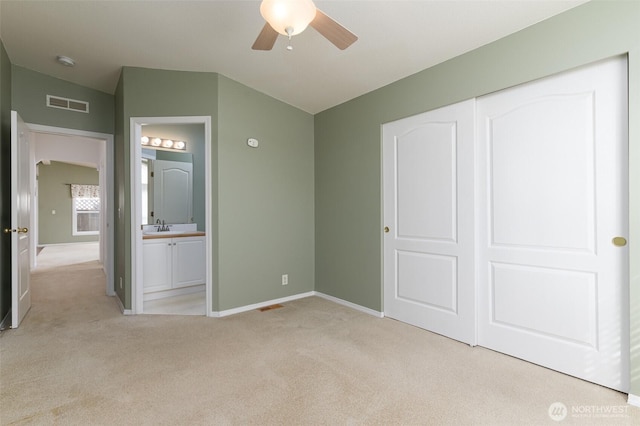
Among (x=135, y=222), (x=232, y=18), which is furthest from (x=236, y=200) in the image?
(x=232, y=18)

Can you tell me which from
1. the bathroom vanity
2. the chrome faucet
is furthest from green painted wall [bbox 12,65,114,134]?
the bathroom vanity

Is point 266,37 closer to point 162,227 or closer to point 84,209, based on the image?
point 162,227

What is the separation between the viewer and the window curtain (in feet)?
34.9

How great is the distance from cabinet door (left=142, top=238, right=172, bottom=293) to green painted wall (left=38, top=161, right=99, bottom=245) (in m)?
8.89

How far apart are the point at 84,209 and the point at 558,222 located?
13089 mm

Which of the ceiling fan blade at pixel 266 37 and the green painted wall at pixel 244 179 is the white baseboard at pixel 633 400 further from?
the green painted wall at pixel 244 179

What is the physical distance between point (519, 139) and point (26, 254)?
4.96 m

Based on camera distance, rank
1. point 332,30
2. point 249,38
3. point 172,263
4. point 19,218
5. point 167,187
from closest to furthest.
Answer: point 332,30 < point 249,38 < point 19,218 < point 172,263 < point 167,187

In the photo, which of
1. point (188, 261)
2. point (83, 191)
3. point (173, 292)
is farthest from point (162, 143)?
point (83, 191)

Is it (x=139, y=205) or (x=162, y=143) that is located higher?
(x=162, y=143)

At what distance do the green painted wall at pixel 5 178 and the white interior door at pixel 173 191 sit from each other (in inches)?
65.9

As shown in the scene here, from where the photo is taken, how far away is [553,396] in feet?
6.39

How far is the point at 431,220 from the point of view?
3.01 metres

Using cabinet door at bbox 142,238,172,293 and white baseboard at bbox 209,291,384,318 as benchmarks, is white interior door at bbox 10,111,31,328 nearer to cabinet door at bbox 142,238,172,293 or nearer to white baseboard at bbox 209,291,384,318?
cabinet door at bbox 142,238,172,293
